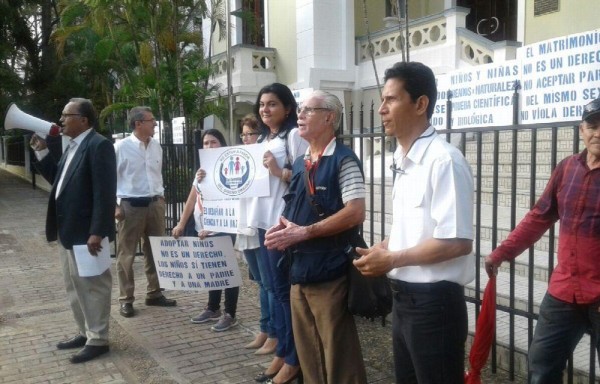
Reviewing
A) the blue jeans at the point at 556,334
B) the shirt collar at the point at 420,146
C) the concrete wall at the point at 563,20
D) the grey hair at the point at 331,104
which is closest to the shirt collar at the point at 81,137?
the grey hair at the point at 331,104

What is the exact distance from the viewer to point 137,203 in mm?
5953

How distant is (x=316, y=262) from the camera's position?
320 cm

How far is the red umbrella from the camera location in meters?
2.80

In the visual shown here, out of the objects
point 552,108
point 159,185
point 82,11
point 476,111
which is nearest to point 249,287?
point 159,185

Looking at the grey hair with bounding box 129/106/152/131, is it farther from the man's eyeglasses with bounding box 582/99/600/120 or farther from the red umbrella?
the man's eyeglasses with bounding box 582/99/600/120

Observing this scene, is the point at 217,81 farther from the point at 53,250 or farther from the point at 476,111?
the point at 476,111

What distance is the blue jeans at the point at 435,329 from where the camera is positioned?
235cm

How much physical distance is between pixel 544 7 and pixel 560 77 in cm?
694

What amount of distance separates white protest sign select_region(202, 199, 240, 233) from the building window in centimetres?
758

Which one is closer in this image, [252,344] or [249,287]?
[252,344]

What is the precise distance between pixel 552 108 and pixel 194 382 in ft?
10.3

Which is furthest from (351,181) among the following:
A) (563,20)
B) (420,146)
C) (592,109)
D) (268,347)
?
(563,20)

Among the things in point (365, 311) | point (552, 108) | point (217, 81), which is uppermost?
point (217, 81)

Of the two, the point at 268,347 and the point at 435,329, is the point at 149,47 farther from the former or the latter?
the point at 435,329
